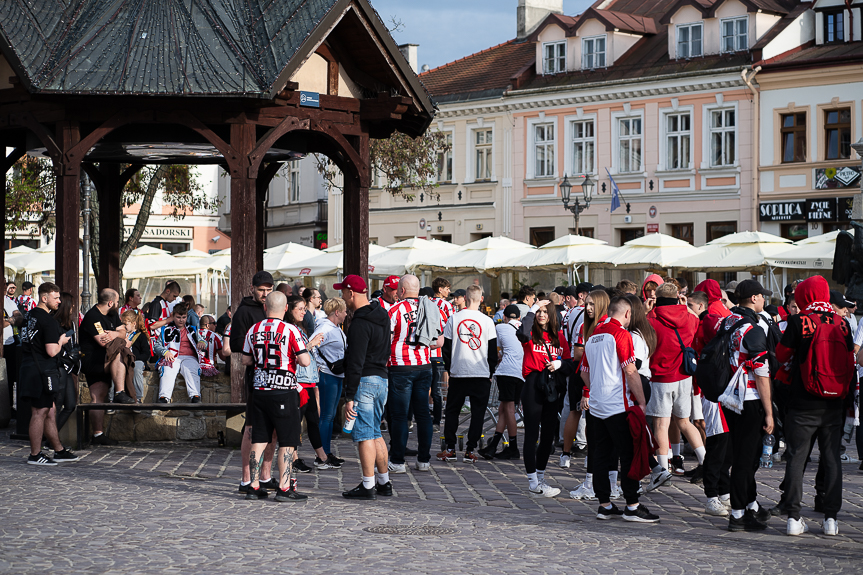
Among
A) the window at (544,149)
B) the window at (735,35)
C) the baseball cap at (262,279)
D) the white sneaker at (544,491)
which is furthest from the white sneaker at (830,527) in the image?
the window at (544,149)

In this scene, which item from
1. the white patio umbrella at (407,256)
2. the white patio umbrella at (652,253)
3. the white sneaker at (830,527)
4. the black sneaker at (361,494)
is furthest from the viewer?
the white patio umbrella at (407,256)

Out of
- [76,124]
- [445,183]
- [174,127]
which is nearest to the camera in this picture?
[76,124]

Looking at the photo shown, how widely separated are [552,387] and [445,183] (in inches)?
1334

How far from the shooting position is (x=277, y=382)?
32.7ft

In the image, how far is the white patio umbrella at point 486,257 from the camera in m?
29.1

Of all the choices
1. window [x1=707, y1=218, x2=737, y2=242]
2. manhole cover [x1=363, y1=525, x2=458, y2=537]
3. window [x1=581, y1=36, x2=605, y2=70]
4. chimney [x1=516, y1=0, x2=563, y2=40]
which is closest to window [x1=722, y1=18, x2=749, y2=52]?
window [x1=581, y1=36, x2=605, y2=70]

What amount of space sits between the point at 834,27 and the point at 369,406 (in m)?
31.3

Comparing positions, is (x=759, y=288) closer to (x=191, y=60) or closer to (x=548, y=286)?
(x=191, y=60)

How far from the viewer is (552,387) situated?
10938mm

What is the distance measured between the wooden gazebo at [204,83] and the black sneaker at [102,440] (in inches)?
65.4

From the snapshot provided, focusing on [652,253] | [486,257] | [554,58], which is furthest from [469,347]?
[554,58]

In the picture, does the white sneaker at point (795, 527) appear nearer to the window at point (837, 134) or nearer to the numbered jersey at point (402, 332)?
the numbered jersey at point (402, 332)

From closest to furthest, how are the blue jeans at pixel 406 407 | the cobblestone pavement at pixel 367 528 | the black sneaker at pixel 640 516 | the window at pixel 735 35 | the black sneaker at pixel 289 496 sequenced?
1. the cobblestone pavement at pixel 367 528
2. the black sneaker at pixel 640 516
3. the black sneaker at pixel 289 496
4. the blue jeans at pixel 406 407
5. the window at pixel 735 35

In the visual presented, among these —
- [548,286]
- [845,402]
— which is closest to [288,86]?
[845,402]
